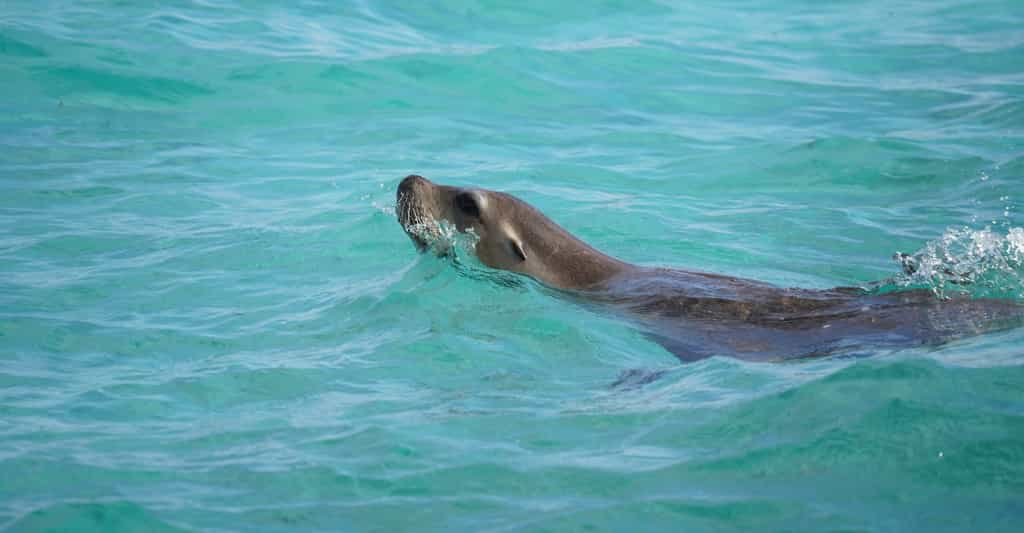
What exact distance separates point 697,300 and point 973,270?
1528 mm

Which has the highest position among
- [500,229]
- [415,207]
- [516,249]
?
[415,207]

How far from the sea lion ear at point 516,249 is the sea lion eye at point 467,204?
249 mm

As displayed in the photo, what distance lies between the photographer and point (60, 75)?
11820 millimetres

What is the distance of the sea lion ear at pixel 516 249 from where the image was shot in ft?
22.0

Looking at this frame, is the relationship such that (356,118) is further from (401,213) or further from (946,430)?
(946,430)

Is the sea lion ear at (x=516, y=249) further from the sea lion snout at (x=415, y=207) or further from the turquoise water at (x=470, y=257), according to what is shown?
the sea lion snout at (x=415, y=207)

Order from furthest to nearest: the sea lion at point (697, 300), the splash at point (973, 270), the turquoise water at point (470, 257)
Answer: the splash at point (973, 270) < the sea lion at point (697, 300) < the turquoise water at point (470, 257)

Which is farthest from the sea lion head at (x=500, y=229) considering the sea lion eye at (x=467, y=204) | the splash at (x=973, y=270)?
the splash at (x=973, y=270)

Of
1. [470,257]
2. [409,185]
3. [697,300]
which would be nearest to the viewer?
[697,300]

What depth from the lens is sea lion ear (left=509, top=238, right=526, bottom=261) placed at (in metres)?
6.70

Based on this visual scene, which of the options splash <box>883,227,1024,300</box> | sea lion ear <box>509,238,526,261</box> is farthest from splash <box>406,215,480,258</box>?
splash <box>883,227,1024,300</box>

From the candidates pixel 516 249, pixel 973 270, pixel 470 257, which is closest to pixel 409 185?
pixel 470 257

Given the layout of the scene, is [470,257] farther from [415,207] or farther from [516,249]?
[415,207]

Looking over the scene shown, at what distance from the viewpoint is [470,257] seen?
6820mm
